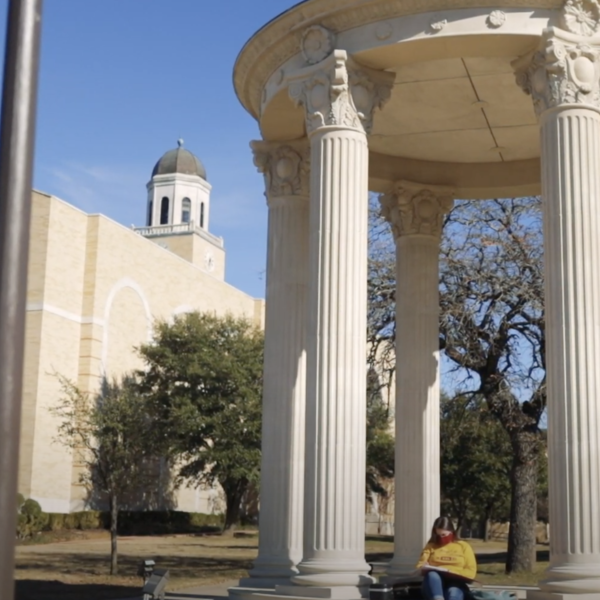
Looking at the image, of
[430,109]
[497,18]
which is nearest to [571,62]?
[497,18]

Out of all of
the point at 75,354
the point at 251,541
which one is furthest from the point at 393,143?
the point at 75,354

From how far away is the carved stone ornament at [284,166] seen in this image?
25328 mm

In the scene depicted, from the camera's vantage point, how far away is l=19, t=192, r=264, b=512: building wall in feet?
243

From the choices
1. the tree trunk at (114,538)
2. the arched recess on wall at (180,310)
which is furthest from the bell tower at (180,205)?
the tree trunk at (114,538)

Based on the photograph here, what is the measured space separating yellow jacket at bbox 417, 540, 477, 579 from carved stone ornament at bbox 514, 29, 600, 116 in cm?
825

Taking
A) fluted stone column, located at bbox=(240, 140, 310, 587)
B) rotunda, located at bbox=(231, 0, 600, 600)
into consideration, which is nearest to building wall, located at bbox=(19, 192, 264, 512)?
rotunda, located at bbox=(231, 0, 600, 600)

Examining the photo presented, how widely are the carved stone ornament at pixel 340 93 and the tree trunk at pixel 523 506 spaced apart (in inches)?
766

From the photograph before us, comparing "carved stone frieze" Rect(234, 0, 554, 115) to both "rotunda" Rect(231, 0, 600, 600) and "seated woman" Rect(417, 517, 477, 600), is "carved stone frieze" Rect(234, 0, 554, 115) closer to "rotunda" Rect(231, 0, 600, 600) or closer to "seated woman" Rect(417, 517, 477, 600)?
"rotunda" Rect(231, 0, 600, 600)

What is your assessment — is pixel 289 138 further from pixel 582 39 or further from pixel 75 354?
pixel 75 354

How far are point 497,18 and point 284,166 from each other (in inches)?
265

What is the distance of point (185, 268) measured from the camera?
312ft

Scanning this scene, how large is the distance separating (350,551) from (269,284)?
23.5 ft

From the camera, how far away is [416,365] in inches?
1078

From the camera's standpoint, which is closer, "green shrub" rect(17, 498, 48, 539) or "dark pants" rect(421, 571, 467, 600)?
"dark pants" rect(421, 571, 467, 600)
